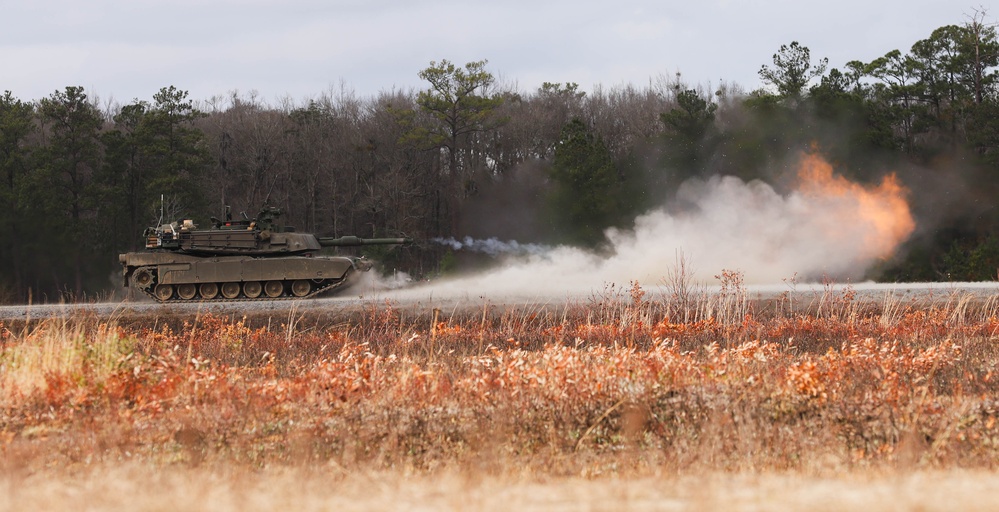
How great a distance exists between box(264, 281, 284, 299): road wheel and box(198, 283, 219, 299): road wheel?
166 cm

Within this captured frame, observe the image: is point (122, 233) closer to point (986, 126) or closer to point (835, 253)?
point (835, 253)

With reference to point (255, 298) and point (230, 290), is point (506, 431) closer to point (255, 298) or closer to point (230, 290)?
point (255, 298)

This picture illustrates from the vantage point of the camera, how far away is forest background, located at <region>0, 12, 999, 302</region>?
1542 inches

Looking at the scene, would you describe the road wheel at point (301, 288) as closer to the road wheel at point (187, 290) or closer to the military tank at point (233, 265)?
the military tank at point (233, 265)

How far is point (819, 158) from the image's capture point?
40.5 meters

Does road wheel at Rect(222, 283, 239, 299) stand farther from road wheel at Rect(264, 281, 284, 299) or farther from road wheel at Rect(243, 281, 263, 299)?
road wheel at Rect(264, 281, 284, 299)

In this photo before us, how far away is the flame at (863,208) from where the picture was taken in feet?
116

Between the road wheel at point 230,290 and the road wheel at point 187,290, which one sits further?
the road wheel at point 187,290

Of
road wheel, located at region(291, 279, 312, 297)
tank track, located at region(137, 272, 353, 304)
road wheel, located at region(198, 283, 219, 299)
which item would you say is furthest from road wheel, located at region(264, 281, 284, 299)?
road wheel, located at region(198, 283, 219, 299)

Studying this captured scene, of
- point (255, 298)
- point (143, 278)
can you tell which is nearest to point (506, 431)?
point (255, 298)

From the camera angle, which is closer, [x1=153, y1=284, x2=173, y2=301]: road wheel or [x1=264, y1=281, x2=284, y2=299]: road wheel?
[x1=264, y1=281, x2=284, y2=299]: road wheel

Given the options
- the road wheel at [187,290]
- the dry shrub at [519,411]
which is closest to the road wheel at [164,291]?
the road wheel at [187,290]

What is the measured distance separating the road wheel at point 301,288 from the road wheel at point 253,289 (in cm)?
108

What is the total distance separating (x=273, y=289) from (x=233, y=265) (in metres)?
1.45
